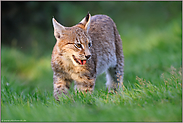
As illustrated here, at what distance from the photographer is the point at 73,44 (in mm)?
4812

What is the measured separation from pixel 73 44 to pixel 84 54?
0.29 meters

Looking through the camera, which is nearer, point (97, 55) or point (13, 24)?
point (97, 55)

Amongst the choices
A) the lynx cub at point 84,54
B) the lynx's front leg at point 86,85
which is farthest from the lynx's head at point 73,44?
the lynx's front leg at point 86,85

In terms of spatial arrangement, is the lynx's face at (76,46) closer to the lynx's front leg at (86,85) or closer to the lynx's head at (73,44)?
the lynx's head at (73,44)

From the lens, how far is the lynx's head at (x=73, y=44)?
475 centimetres

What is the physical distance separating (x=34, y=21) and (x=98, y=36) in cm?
871

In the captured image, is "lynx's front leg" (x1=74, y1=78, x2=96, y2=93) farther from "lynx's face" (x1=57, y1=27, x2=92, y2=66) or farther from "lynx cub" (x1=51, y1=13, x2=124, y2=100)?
"lynx's face" (x1=57, y1=27, x2=92, y2=66)

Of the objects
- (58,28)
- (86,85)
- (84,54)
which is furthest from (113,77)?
(58,28)

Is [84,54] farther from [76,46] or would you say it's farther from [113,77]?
[113,77]

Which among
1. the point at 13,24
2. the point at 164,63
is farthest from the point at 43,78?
the point at 13,24

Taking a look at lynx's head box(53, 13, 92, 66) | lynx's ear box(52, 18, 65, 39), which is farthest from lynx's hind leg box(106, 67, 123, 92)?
lynx's ear box(52, 18, 65, 39)

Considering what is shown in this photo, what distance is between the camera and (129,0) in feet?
48.8

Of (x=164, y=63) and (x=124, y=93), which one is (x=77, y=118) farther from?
(x=164, y=63)

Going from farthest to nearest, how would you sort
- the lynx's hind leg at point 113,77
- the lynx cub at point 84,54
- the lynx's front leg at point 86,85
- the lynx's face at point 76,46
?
the lynx's hind leg at point 113,77 < the lynx's front leg at point 86,85 < the lynx cub at point 84,54 < the lynx's face at point 76,46
